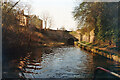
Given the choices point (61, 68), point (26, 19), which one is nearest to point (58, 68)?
point (61, 68)

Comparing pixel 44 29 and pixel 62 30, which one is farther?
pixel 62 30

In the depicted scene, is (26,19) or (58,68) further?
(26,19)

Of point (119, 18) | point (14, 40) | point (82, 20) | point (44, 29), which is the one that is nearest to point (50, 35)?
point (44, 29)

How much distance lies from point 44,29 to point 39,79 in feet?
154

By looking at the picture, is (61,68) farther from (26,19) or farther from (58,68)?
(26,19)

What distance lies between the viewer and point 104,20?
1536 cm

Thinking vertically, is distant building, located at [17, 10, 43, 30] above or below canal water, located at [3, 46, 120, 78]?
above

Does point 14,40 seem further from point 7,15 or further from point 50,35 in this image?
point 50,35

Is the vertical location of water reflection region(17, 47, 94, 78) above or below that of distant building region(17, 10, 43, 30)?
below

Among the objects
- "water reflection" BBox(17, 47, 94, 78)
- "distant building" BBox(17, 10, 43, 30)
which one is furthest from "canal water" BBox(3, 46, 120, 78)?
"distant building" BBox(17, 10, 43, 30)

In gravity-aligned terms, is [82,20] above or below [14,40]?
above

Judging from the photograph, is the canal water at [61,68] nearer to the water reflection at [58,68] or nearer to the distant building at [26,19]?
the water reflection at [58,68]

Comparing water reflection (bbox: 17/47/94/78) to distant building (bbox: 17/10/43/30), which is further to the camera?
distant building (bbox: 17/10/43/30)

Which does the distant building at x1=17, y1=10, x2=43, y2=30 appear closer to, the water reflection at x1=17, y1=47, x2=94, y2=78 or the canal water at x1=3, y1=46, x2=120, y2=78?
the canal water at x1=3, y1=46, x2=120, y2=78
